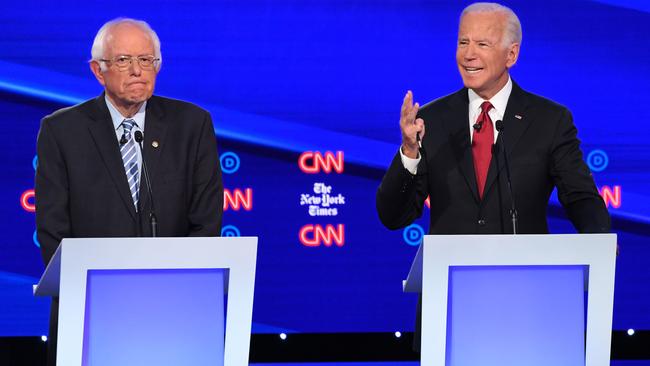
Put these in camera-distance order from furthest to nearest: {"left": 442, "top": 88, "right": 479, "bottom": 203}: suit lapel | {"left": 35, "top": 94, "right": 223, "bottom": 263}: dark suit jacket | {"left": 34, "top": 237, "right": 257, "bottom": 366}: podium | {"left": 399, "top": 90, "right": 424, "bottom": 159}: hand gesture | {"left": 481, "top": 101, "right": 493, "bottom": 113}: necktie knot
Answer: {"left": 481, "top": 101, "right": 493, "bottom": 113}: necktie knot
{"left": 442, "top": 88, "right": 479, "bottom": 203}: suit lapel
{"left": 35, "top": 94, "right": 223, "bottom": 263}: dark suit jacket
{"left": 399, "top": 90, "right": 424, "bottom": 159}: hand gesture
{"left": 34, "top": 237, "right": 257, "bottom": 366}: podium

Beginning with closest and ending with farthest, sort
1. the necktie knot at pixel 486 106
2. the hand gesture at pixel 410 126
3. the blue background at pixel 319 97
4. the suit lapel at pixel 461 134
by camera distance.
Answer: the hand gesture at pixel 410 126 < the suit lapel at pixel 461 134 < the necktie knot at pixel 486 106 < the blue background at pixel 319 97

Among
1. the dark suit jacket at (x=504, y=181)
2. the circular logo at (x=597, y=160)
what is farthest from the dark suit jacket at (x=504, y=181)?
the circular logo at (x=597, y=160)

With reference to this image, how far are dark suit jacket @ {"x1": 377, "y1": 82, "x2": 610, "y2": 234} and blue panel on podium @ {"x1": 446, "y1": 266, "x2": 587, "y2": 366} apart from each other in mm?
651

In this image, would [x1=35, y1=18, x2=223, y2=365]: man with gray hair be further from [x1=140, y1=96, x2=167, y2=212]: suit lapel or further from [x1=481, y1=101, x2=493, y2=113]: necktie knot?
[x1=481, y1=101, x2=493, y2=113]: necktie knot

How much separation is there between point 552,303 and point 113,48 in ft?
5.35

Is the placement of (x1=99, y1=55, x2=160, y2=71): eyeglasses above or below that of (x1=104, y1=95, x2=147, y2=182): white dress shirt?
above

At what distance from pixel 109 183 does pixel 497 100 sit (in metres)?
1.30

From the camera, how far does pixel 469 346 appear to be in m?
2.87

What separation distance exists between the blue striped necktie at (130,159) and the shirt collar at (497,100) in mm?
1123

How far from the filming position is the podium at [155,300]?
9.19 feet

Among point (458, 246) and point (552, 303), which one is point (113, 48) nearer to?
point (458, 246)

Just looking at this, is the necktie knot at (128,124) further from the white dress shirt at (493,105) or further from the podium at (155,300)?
the white dress shirt at (493,105)

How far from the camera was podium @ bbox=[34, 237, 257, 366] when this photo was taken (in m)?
2.80

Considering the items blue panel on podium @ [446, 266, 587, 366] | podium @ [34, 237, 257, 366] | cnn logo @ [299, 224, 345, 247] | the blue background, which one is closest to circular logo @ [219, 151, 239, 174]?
the blue background
